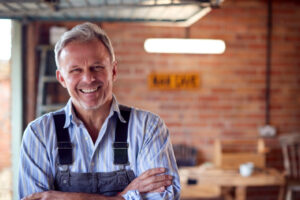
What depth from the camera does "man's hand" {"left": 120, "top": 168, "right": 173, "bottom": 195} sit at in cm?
171

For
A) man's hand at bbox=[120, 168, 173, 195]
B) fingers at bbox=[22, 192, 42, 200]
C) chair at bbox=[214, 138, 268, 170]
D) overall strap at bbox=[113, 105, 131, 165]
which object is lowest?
chair at bbox=[214, 138, 268, 170]

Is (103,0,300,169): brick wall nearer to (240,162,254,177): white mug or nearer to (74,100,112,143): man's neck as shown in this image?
(240,162,254,177): white mug

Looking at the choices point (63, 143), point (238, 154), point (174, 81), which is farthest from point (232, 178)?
point (63, 143)

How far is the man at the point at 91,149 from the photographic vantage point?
67.7 inches

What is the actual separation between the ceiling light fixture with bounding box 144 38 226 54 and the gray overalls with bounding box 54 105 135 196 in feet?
5.50

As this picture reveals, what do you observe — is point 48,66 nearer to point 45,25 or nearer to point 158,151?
point 45,25

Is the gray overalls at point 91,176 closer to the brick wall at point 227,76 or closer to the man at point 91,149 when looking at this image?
the man at point 91,149

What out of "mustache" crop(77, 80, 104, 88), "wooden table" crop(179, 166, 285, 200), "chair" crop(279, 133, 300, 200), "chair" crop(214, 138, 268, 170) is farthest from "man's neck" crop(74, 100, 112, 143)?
"chair" crop(279, 133, 300, 200)

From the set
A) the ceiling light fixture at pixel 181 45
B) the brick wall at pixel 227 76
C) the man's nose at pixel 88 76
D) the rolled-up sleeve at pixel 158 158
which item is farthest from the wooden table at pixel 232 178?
the man's nose at pixel 88 76

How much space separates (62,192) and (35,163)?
0.21 meters

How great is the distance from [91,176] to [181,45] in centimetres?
203

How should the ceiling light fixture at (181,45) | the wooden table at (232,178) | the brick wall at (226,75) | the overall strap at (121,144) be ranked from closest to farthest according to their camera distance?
the overall strap at (121,144), the ceiling light fixture at (181,45), the wooden table at (232,178), the brick wall at (226,75)

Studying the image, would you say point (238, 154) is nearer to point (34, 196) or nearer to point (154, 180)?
point (154, 180)

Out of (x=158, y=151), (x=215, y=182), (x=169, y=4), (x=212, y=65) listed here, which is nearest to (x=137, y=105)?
Answer: (x=212, y=65)
